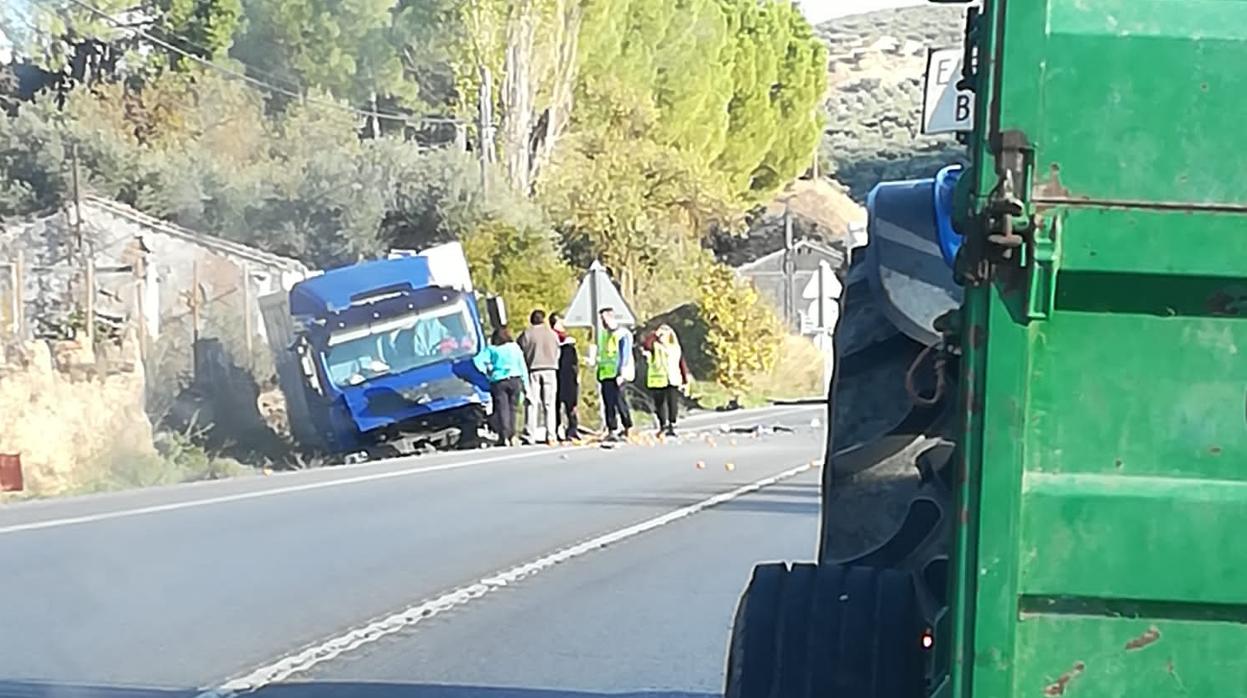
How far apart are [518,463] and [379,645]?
47.0 feet

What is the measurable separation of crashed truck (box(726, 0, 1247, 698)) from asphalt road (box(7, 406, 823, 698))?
527 centimetres

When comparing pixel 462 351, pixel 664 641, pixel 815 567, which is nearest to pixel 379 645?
pixel 664 641

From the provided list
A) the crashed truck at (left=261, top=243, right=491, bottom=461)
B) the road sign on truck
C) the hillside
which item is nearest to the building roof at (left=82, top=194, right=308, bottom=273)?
the crashed truck at (left=261, top=243, right=491, bottom=461)

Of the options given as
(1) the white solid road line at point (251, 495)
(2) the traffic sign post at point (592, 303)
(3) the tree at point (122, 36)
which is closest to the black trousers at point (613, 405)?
(2) the traffic sign post at point (592, 303)

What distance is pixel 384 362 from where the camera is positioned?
30.1m

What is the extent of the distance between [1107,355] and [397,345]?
→ 1058 inches

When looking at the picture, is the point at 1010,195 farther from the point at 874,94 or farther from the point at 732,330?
the point at 874,94

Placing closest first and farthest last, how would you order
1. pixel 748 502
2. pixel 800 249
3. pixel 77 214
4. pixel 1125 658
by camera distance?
pixel 1125 658, pixel 748 502, pixel 77 214, pixel 800 249

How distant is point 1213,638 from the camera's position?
3641 mm

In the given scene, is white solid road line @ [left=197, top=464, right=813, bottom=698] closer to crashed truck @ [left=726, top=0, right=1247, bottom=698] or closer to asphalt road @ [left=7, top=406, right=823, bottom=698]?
asphalt road @ [left=7, top=406, right=823, bottom=698]

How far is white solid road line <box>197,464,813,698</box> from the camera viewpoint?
29.7 ft

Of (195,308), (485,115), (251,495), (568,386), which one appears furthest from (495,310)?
(251,495)

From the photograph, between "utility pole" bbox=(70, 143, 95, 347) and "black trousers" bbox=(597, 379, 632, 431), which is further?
"black trousers" bbox=(597, 379, 632, 431)

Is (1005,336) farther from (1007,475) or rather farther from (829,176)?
(829,176)
